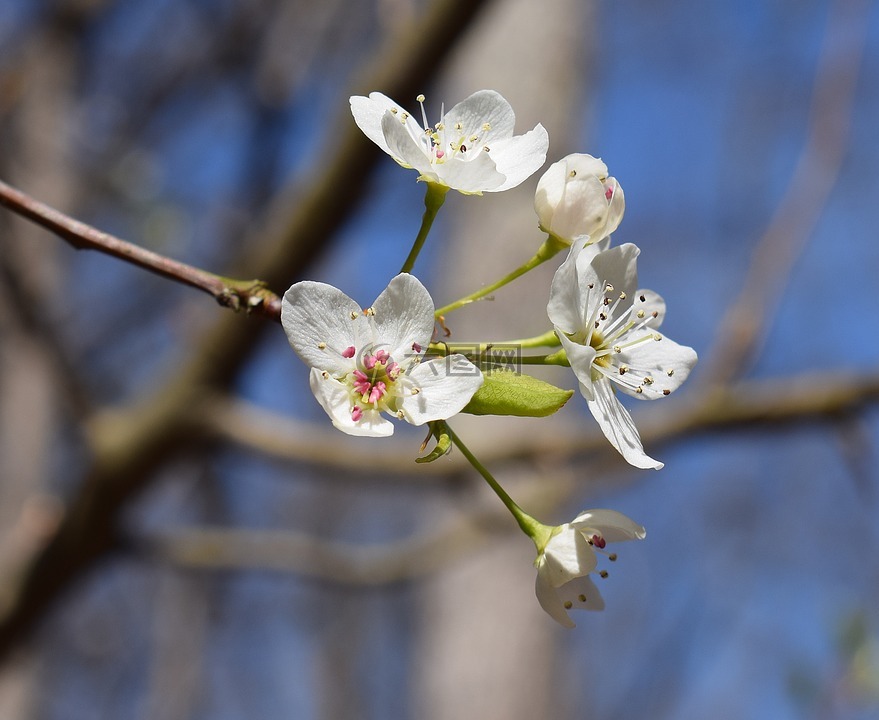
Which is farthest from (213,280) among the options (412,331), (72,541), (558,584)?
(72,541)

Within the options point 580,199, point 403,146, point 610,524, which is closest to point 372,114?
point 403,146

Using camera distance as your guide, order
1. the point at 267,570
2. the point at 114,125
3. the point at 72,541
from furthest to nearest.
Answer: the point at 114,125 < the point at 267,570 < the point at 72,541

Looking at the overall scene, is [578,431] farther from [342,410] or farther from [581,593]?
[342,410]

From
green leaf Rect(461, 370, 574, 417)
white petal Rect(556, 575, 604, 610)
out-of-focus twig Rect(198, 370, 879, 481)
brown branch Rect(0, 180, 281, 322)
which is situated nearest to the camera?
green leaf Rect(461, 370, 574, 417)

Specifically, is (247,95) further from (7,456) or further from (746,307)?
(746,307)

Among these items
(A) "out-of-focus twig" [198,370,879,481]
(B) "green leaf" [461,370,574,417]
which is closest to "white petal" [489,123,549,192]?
(B) "green leaf" [461,370,574,417]

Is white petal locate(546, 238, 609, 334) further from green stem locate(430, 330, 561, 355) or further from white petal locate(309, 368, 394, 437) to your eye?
white petal locate(309, 368, 394, 437)
